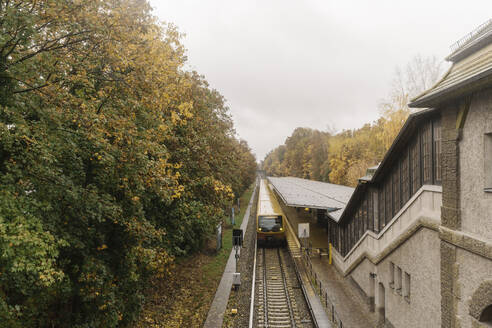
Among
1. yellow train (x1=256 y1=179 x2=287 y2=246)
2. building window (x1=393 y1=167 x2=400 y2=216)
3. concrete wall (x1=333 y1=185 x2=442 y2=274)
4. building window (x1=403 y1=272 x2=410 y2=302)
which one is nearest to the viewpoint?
concrete wall (x1=333 y1=185 x2=442 y2=274)

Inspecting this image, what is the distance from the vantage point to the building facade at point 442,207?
246 inches

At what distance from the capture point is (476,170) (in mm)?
6457

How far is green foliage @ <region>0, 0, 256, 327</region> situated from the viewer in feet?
18.1

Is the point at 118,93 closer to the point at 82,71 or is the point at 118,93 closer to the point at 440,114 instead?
the point at 82,71

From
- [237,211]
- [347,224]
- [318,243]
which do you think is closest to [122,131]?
[347,224]

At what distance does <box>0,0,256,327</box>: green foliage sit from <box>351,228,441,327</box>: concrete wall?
23.7 ft

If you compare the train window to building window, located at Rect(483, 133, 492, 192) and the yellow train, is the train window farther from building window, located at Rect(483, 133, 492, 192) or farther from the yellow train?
building window, located at Rect(483, 133, 492, 192)

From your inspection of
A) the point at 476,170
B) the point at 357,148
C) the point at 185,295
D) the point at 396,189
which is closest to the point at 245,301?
the point at 185,295

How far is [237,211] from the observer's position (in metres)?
40.9

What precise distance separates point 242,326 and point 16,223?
8.76 m

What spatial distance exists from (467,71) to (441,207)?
10.7ft

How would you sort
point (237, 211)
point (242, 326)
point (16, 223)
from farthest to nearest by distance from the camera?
point (237, 211) < point (242, 326) < point (16, 223)

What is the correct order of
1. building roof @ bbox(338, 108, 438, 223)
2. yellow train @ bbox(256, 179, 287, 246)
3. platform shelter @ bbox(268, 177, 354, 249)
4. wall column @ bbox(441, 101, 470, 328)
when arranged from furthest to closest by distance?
yellow train @ bbox(256, 179, 287, 246), platform shelter @ bbox(268, 177, 354, 249), building roof @ bbox(338, 108, 438, 223), wall column @ bbox(441, 101, 470, 328)

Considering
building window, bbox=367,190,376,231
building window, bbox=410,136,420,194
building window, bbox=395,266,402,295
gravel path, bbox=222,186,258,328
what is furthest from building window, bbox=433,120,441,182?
gravel path, bbox=222,186,258,328
